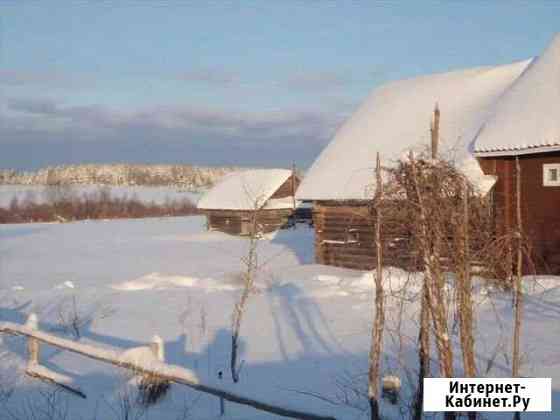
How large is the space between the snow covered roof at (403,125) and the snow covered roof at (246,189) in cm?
1459

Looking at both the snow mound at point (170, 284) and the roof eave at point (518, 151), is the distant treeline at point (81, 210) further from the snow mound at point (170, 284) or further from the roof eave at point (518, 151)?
the roof eave at point (518, 151)

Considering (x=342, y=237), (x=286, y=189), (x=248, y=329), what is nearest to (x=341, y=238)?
(x=342, y=237)

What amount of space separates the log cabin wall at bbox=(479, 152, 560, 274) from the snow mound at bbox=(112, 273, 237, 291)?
7.00 meters

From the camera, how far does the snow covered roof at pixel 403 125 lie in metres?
17.6

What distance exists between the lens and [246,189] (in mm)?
35938

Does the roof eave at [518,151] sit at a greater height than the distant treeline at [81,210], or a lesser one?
greater

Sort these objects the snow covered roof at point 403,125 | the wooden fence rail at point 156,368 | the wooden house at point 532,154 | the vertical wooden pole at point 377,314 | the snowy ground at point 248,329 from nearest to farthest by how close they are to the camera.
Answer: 1. the vertical wooden pole at point 377,314
2. the wooden fence rail at point 156,368
3. the snowy ground at point 248,329
4. the wooden house at point 532,154
5. the snow covered roof at point 403,125

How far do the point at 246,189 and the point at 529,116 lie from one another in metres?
22.9

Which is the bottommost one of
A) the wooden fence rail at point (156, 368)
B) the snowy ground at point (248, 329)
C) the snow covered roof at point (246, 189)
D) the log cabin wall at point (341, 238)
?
the snowy ground at point (248, 329)

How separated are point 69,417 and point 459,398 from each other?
4396mm

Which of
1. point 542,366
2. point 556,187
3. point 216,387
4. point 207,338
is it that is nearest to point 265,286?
point 207,338

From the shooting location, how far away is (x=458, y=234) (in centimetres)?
467

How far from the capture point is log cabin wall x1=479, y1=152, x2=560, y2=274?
45.9ft

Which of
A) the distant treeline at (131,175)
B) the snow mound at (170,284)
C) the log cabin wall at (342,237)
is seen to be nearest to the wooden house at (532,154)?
the log cabin wall at (342,237)
